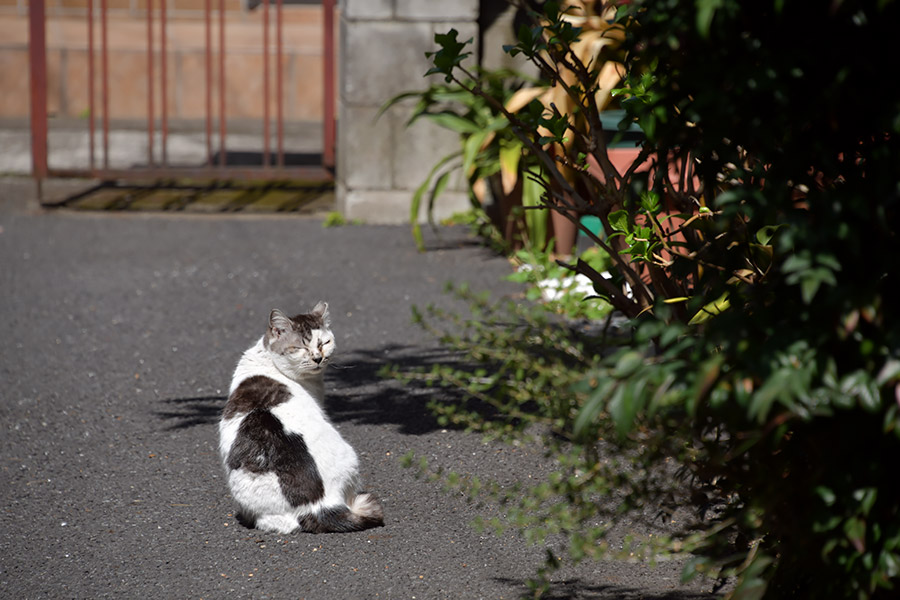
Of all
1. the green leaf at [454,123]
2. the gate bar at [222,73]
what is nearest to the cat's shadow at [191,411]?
the green leaf at [454,123]

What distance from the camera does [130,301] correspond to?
615 centimetres

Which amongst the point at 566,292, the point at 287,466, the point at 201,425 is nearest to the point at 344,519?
the point at 287,466

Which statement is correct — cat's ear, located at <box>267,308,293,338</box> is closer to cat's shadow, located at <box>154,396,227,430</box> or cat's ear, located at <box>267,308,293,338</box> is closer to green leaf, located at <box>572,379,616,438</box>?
cat's shadow, located at <box>154,396,227,430</box>

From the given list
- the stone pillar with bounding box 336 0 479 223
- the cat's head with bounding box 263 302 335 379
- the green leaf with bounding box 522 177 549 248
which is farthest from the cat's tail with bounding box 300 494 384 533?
the stone pillar with bounding box 336 0 479 223

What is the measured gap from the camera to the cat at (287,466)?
315 cm

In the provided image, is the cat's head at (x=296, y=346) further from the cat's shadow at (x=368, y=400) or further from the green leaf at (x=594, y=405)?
the green leaf at (x=594, y=405)

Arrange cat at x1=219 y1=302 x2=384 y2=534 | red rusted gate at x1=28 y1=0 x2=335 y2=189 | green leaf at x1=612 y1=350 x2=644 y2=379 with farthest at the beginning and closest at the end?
red rusted gate at x1=28 y1=0 x2=335 y2=189, cat at x1=219 y1=302 x2=384 y2=534, green leaf at x1=612 y1=350 x2=644 y2=379

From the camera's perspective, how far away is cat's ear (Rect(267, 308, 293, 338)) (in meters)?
3.57

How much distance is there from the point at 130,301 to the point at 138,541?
320 centimetres

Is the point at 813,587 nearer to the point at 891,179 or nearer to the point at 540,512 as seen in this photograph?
the point at 891,179

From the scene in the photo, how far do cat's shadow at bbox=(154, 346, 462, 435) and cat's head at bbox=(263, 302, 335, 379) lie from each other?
1.74 ft

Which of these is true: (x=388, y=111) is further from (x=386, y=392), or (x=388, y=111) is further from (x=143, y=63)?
(x=143, y=63)

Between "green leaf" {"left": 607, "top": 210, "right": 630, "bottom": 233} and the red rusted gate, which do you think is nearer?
"green leaf" {"left": 607, "top": 210, "right": 630, "bottom": 233}

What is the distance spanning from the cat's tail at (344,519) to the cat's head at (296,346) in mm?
540
